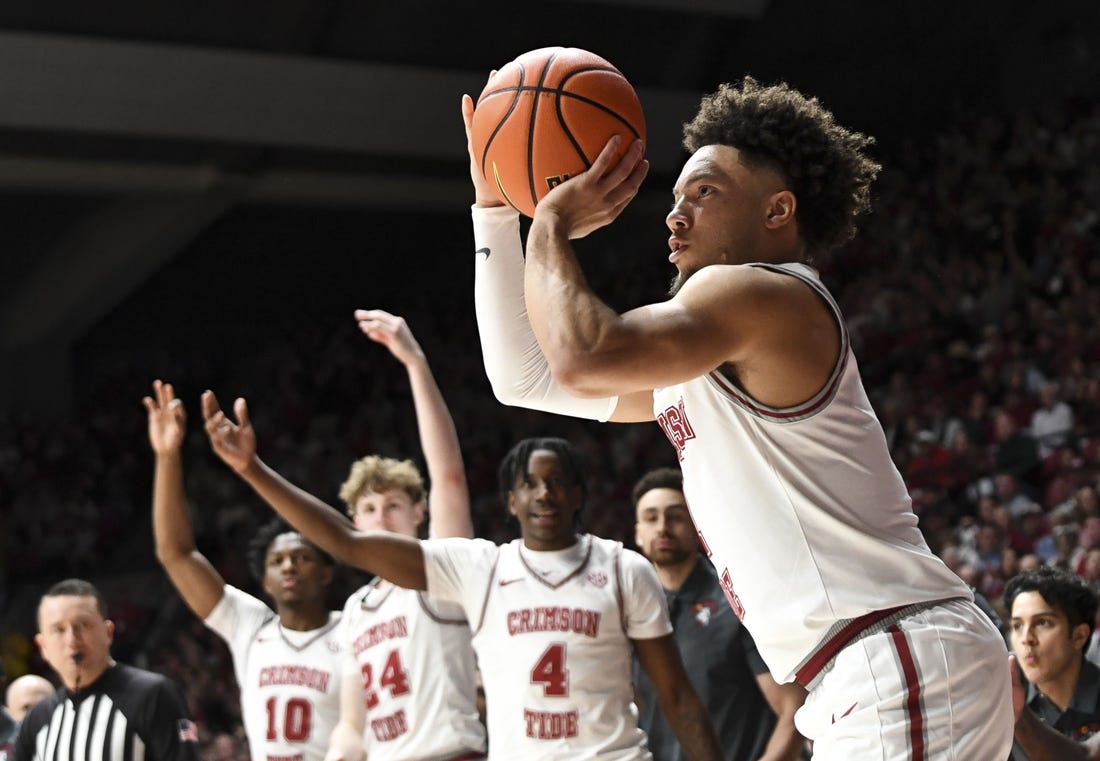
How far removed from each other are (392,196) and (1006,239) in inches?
262

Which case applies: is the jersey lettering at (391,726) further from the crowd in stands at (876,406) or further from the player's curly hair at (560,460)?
the crowd in stands at (876,406)

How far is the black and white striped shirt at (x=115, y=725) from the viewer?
5.18 metres

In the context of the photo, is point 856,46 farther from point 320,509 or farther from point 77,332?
point 320,509

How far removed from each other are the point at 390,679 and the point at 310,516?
3.11 feet

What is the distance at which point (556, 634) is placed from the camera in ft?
14.9

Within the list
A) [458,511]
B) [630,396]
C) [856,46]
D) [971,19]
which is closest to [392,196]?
[856,46]

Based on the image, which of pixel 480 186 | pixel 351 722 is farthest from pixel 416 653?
pixel 480 186

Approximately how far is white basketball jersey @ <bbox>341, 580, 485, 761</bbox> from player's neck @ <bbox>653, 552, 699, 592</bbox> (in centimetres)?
72

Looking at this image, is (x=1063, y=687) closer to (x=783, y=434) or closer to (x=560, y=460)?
(x=560, y=460)

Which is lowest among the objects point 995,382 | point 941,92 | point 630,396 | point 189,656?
point 189,656

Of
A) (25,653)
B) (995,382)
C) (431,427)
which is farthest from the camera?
(25,653)

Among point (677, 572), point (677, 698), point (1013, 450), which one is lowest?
point (677, 698)

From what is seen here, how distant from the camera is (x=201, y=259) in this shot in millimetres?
18672

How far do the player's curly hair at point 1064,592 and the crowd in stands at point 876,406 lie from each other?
7.24ft
